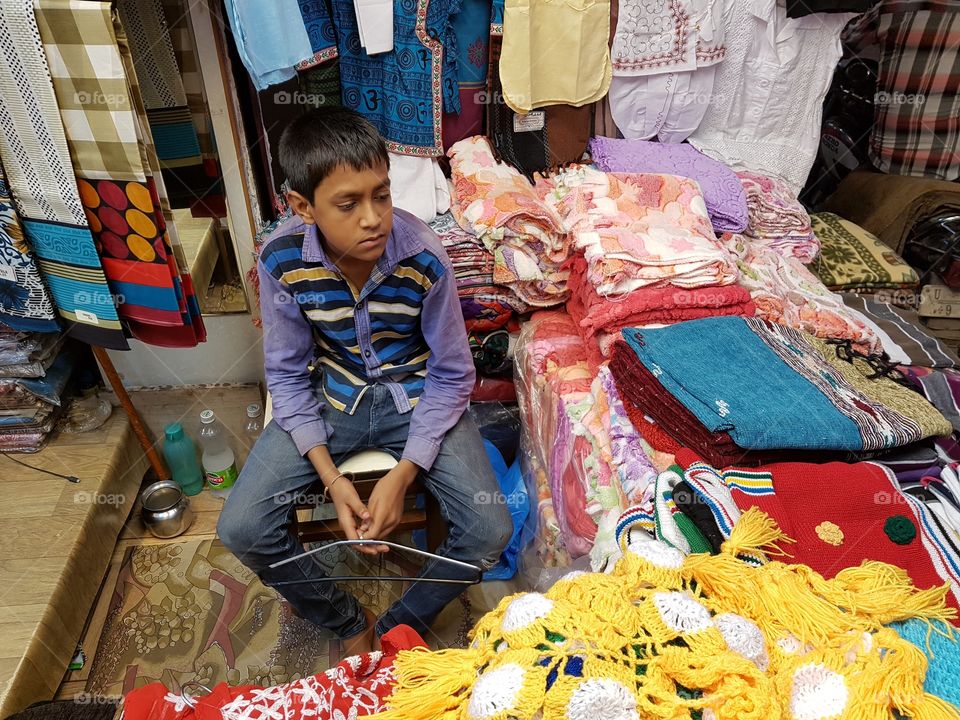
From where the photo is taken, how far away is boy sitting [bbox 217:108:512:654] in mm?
1348

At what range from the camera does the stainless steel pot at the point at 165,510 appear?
2.00 m

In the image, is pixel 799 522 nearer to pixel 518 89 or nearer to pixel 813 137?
pixel 518 89

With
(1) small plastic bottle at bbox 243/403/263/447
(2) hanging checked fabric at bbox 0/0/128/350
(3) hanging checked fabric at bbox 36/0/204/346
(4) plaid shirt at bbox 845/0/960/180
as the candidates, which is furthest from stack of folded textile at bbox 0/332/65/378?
(4) plaid shirt at bbox 845/0/960/180

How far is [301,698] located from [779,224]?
1864 millimetres

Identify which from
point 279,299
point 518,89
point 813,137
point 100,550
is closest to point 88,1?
point 279,299

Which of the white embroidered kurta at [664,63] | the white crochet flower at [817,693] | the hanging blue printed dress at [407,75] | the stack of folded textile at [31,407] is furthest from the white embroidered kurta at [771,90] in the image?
the stack of folded textile at [31,407]

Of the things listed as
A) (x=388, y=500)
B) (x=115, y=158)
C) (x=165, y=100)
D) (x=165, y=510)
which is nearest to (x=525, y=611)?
(x=388, y=500)

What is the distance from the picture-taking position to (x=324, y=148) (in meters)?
1.21

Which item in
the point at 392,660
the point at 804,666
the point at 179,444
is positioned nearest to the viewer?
the point at 804,666

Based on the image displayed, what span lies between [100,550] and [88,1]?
146cm

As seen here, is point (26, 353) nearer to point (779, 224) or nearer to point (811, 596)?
point (811, 596)

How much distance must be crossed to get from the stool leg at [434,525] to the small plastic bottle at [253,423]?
0.92m

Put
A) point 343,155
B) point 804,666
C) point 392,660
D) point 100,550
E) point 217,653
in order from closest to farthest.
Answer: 1. point 804,666
2. point 392,660
3. point 343,155
4. point 217,653
5. point 100,550

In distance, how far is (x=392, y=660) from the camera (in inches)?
36.1
